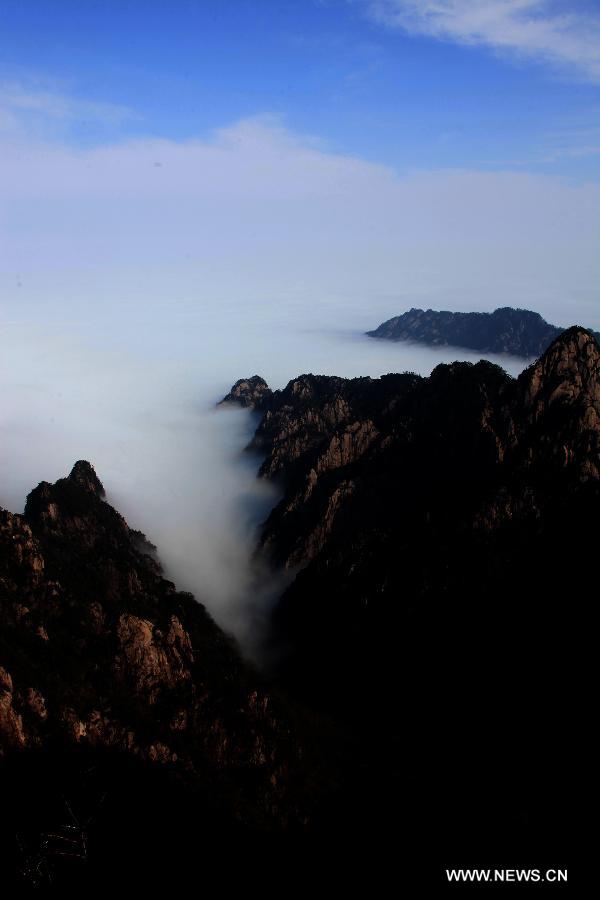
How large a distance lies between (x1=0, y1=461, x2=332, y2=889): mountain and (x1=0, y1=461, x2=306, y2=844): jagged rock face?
23cm

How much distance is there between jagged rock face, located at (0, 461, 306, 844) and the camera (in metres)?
86.9

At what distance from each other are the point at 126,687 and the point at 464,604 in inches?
2797

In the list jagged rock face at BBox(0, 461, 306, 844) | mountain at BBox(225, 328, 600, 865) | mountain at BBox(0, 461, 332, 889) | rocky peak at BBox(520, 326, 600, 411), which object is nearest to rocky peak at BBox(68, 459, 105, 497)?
mountain at BBox(0, 461, 332, 889)

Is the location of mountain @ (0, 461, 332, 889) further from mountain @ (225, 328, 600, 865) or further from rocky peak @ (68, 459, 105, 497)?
rocky peak @ (68, 459, 105, 497)

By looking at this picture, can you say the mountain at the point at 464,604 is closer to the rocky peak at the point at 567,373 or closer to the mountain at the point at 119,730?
the rocky peak at the point at 567,373

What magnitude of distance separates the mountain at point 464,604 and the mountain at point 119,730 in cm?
2081

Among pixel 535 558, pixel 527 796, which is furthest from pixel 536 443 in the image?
pixel 527 796

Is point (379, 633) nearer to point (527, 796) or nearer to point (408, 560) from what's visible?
point (408, 560)

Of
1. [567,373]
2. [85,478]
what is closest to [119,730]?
[85,478]

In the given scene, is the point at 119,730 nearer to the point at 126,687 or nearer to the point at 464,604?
the point at 126,687

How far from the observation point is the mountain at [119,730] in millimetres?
65438

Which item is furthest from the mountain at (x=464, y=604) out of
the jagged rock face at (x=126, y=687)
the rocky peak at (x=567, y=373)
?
the jagged rock face at (x=126, y=687)

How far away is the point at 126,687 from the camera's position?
104 metres

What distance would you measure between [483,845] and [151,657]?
193 ft
